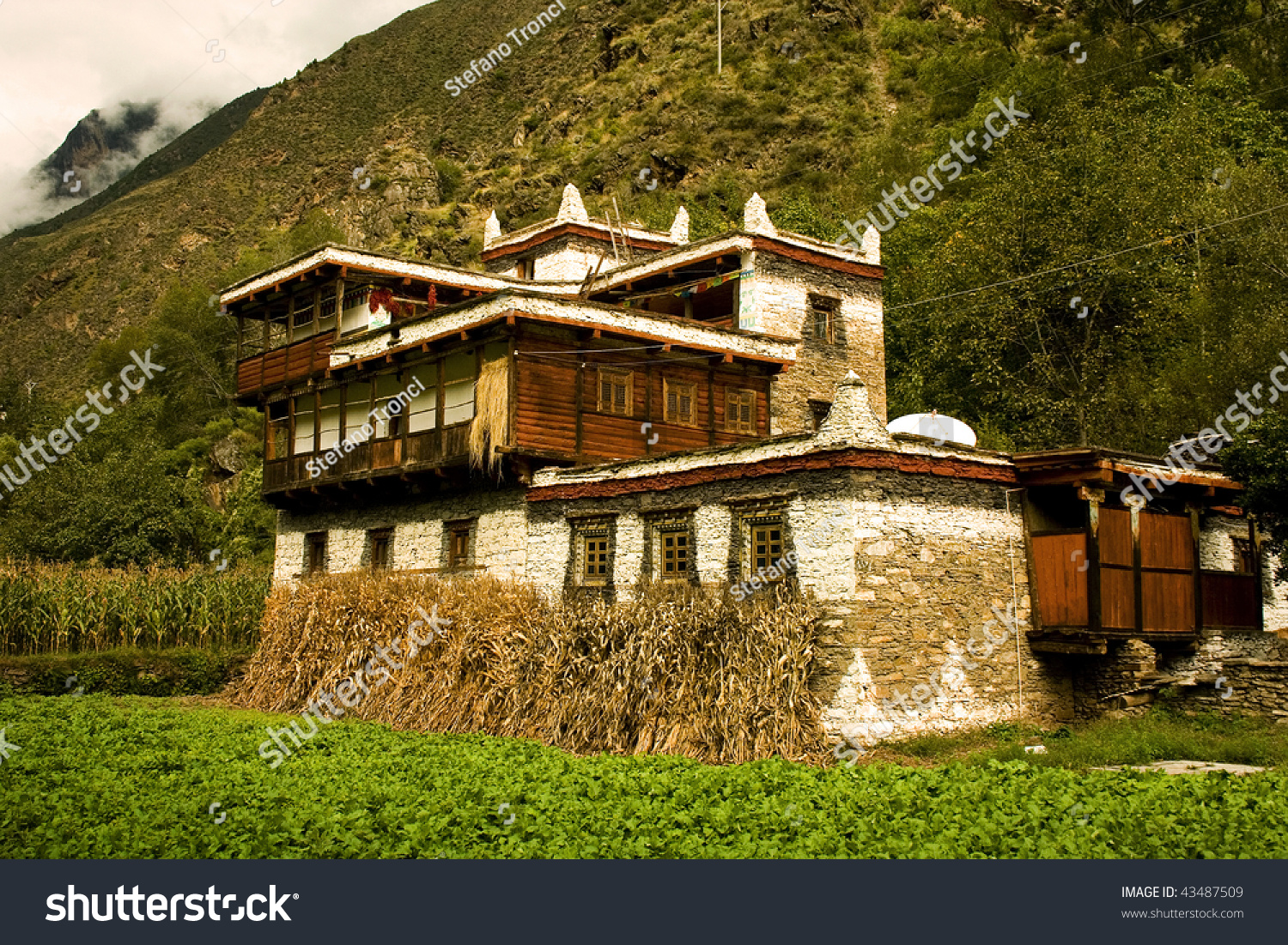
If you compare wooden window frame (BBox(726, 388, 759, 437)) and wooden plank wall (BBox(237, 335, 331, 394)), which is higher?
wooden plank wall (BBox(237, 335, 331, 394))

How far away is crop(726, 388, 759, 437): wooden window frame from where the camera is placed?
28.9 meters

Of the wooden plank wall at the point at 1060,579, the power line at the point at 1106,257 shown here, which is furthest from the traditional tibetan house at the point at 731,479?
the power line at the point at 1106,257

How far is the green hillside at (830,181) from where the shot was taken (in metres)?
34.2

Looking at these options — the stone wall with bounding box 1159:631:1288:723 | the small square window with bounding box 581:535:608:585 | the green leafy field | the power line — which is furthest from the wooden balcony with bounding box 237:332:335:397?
the stone wall with bounding box 1159:631:1288:723

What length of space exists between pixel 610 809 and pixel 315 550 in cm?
2097

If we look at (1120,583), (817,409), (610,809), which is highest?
(817,409)

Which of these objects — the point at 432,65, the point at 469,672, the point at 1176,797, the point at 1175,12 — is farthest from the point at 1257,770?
the point at 432,65

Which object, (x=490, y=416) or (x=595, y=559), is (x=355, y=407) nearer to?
(x=490, y=416)

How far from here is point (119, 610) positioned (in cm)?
2967

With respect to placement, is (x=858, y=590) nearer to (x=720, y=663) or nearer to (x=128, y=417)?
(x=720, y=663)

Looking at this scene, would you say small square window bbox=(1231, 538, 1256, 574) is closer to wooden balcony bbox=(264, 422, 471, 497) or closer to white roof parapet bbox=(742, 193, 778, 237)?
white roof parapet bbox=(742, 193, 778, 237)

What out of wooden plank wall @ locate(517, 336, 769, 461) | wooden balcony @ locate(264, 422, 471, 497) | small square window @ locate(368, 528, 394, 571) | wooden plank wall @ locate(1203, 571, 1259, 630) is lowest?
wooden plank wall @ locate(1203, 571, 1259, 630)

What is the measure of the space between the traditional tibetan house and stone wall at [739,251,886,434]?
0.07 metres

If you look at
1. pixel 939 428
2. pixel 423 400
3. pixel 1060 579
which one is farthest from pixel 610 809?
pixel 423 400
